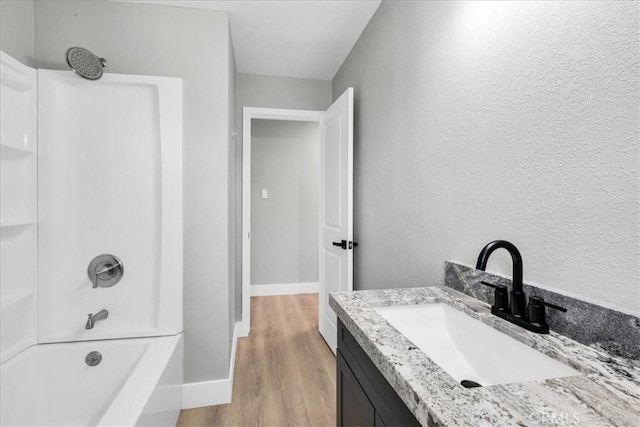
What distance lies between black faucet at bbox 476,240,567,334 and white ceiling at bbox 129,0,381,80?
1741 millimetres

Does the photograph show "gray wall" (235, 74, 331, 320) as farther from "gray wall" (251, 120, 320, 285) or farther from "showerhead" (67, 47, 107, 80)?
"showerhead" (67, 47, 107, 80)

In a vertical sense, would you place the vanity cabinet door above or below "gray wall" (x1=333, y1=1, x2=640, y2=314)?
below

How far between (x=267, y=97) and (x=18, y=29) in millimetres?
1703

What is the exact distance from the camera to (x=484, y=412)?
0.48 metres

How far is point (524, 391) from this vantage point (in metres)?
0.54

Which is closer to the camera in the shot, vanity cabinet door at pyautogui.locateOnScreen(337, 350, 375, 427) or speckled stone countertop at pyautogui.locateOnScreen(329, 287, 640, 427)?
speckled stone countertop at pyautogui.locateOnScreen(329, 287, 640, 427)

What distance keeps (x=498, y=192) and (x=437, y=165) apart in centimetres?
37

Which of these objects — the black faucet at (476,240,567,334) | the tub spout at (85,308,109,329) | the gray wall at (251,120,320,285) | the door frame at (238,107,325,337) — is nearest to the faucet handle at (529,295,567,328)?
the black faucet at (476,240,567,334)

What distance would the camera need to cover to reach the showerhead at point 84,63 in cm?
151

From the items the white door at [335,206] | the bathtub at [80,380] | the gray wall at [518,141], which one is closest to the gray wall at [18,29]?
the bathtub at [80,380]

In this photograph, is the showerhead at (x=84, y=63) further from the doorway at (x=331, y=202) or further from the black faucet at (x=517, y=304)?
the black faucet at (x=517, y=304)

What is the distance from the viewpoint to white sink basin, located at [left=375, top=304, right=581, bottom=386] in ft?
2.44

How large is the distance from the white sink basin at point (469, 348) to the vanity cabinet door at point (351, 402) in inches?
8.7

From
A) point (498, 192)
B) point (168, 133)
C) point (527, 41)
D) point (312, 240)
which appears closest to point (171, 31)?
point (168, 133)
